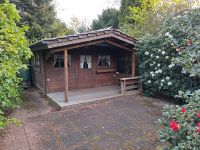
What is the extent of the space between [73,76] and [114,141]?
16.3 feet

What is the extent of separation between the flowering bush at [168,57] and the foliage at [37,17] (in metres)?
9.13

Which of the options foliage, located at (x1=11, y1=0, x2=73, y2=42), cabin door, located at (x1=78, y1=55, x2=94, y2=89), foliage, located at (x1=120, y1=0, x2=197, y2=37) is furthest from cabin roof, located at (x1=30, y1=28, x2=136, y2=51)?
foliage, located at (x1=11, y1=0, x2=73, y2=42)

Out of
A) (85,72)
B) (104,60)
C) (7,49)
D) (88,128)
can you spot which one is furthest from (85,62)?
(7,49)

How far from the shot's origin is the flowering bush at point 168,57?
5.51 m

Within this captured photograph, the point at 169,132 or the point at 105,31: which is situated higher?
the point at 105,31

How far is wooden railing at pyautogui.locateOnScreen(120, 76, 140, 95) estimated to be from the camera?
282 inches

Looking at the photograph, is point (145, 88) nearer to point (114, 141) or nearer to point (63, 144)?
point (114, 141)

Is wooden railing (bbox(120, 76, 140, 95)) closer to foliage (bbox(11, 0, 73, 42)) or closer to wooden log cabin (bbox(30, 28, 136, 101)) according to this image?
wooden log cabin (bbox(30, 28, 136, 101))

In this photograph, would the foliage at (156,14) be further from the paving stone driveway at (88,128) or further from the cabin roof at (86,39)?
the paving stone driveway at (88,128)

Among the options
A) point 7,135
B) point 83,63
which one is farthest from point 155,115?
point 83,63

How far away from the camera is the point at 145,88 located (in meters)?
7.45

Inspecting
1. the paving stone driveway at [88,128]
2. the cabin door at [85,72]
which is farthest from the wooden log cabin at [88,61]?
the paving stone driveway at [88,128]

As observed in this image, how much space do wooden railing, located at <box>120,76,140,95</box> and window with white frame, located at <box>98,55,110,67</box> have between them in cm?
201

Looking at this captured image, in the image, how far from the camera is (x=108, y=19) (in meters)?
18.7
